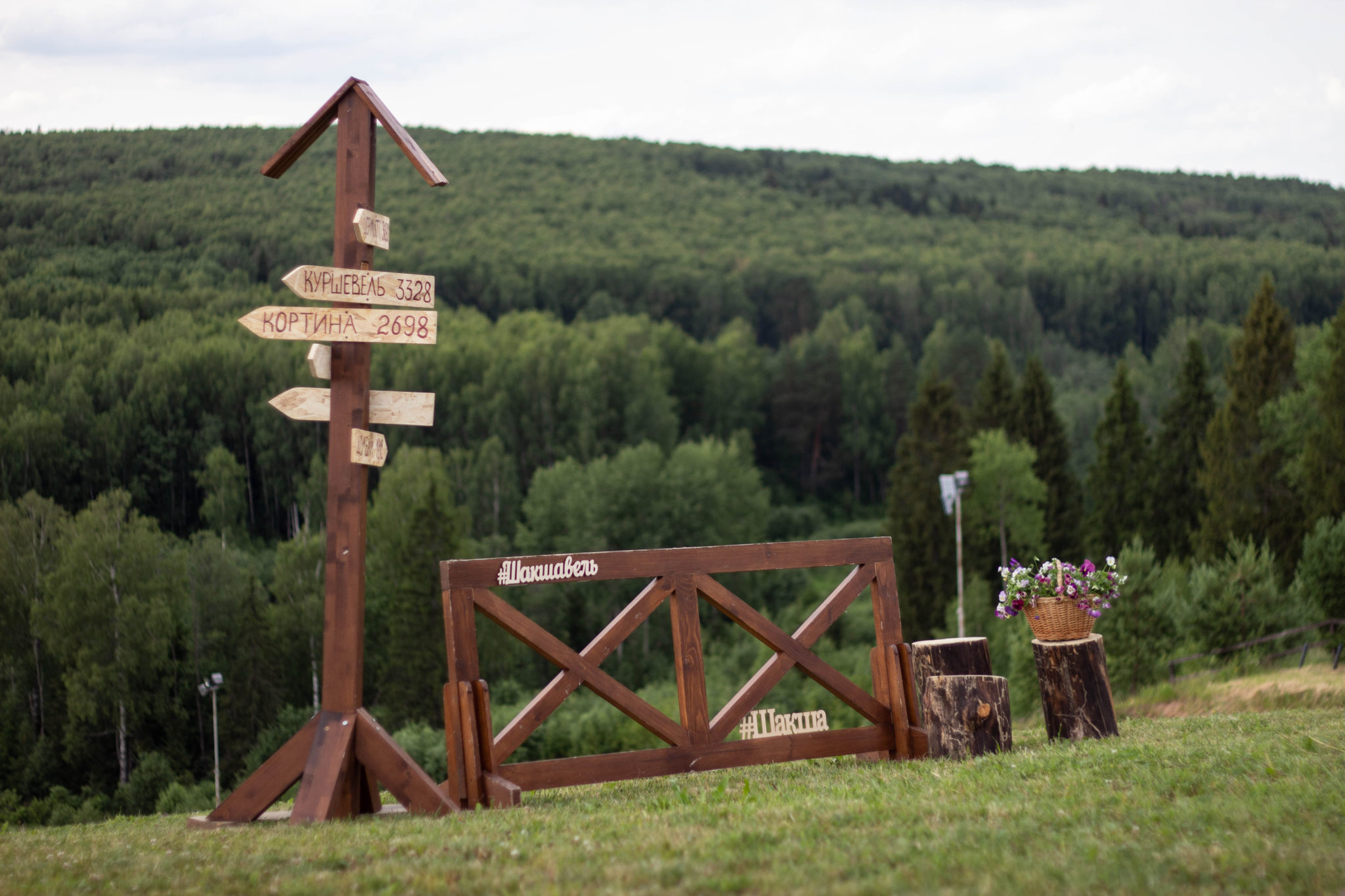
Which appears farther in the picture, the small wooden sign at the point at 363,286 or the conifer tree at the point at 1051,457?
the conifer tree at the point at 1051,457

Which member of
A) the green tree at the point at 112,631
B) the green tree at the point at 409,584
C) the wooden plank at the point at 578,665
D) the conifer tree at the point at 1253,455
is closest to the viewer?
the wooden plank at the point at 578,665

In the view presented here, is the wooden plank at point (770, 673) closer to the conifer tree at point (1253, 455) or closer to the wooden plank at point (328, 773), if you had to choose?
the wooden plank at point (328, 773)

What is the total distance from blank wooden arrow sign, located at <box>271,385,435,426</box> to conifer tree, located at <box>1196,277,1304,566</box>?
3898cm

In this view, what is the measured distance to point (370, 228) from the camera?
7.61m

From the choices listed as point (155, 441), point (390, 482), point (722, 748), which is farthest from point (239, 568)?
point (722, 748)

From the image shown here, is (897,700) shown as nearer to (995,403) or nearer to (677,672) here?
(677,672)

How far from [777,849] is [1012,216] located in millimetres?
171156

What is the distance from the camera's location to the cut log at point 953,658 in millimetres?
8453

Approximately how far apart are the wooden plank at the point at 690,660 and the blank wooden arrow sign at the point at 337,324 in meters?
2.44

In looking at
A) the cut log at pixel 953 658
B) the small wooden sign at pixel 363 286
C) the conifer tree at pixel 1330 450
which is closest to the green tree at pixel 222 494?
the conifer tree at pixel 1330 450

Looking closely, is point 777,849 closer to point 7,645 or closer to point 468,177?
point 7,645

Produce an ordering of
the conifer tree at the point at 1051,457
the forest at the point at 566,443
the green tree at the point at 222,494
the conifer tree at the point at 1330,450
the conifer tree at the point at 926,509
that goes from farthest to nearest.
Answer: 1. the green tree at the point at 222,494
2. the conifer tree at the point at 1051,457
3. the conifer tree at the point at 926,509
4. the forest at the point at 566,443
5. the conifer tree at the point at 1330,450

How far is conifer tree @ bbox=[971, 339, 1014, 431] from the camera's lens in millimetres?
59688

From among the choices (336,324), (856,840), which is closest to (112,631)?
(336,324)
